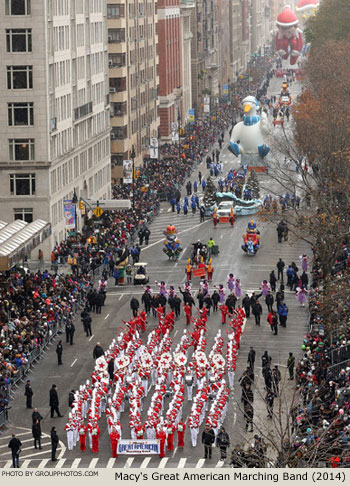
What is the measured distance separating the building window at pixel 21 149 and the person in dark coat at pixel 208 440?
43.8 m

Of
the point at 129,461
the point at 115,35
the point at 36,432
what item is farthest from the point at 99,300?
the point at 115,35

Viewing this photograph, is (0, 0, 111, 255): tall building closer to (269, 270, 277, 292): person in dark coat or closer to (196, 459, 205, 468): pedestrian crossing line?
(269, 270, 277, 292): person in dark coat

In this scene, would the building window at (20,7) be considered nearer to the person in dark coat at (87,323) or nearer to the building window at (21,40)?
the building window at (21,40)

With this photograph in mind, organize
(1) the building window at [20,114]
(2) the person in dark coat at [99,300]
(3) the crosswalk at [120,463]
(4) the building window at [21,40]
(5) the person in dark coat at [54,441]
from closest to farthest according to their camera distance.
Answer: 1. (3) the crosswalk at [120,463]
2. (5) the person in dark coat at [54,441]
3. (2) the person in dark coat at [99,300]
4. (4) the building window at [21,40]
5. (1) the building window at [20,114]

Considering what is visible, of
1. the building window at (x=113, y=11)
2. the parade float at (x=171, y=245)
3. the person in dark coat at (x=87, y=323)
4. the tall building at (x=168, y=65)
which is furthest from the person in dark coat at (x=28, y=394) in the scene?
the tall building at (x=168, y=65)

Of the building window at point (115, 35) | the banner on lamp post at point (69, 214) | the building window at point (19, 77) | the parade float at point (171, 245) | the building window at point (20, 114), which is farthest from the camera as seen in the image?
the building window at point (115, 35)

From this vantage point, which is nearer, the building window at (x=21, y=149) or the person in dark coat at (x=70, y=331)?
the person in dark coat at (x=70, y=331)

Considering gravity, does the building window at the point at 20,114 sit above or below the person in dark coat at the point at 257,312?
above

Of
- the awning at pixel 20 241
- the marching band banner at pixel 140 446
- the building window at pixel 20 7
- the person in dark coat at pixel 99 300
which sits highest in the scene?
the building window at pixel 20 7

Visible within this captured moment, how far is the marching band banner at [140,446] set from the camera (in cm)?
4475

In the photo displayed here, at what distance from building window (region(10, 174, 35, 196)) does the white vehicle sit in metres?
16.1

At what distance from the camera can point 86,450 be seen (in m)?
46.0

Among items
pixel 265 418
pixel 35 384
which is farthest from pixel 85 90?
pixel 265 418
